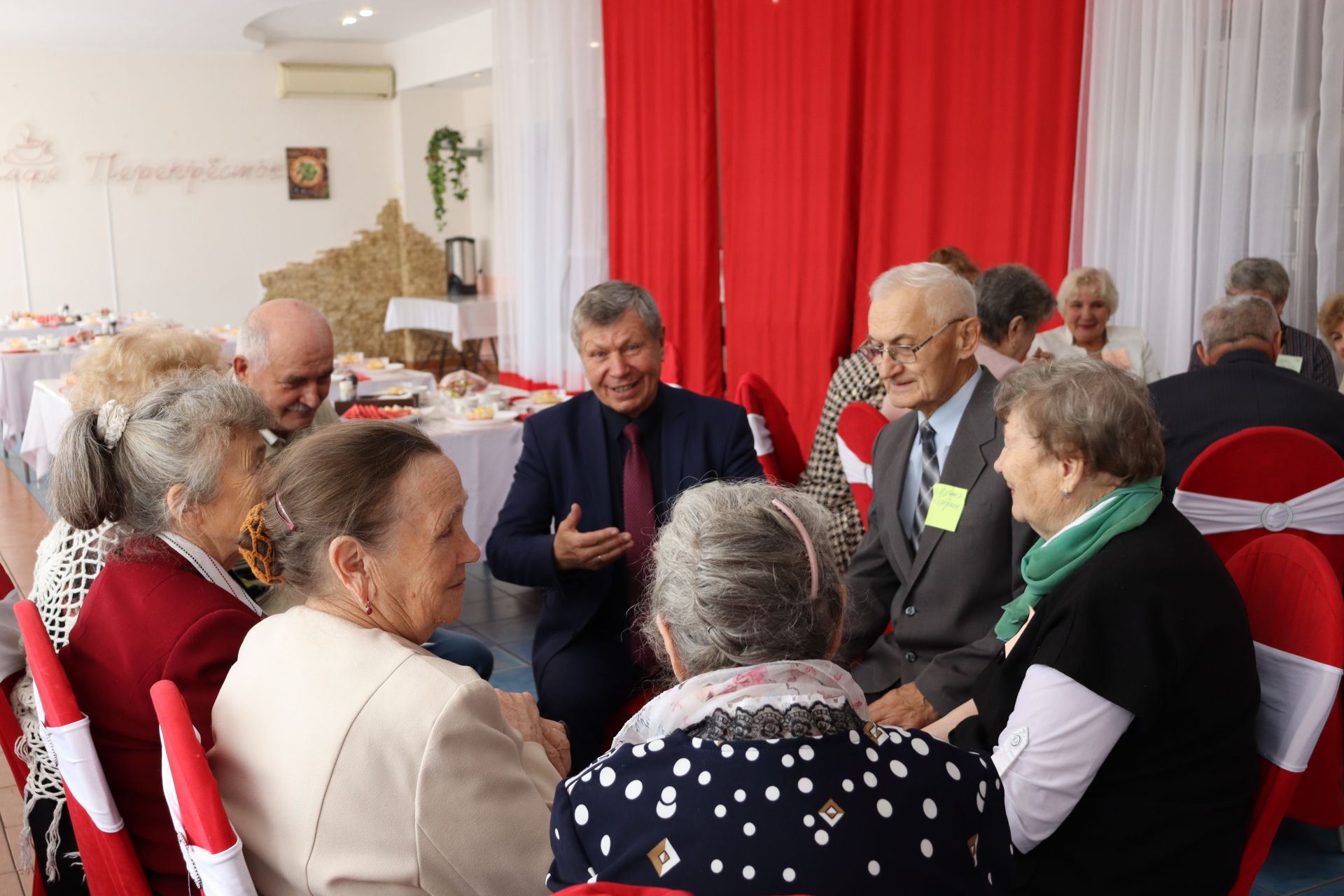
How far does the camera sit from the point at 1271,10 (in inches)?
160

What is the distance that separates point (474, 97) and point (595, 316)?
11.0 m

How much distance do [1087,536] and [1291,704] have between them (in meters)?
0.36

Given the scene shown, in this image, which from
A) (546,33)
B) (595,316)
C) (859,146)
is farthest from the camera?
(546,33)

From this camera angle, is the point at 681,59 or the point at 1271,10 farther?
the point at 681,59

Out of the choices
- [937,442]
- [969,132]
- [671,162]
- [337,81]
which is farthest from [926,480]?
[337,81]

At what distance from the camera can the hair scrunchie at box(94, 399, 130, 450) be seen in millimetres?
1803

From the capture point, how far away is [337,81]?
12.6 metres

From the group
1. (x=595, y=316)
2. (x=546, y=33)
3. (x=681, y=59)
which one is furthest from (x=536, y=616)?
(x=546, y=33)

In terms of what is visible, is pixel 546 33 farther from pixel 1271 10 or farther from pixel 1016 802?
pixel 1016 802

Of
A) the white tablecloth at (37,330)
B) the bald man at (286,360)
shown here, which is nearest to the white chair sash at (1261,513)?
the bald man at (286,360)

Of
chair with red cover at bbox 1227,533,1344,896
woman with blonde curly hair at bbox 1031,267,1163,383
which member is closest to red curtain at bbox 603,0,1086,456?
woman with blonde curly hair at bbox 1031,267,1163,383

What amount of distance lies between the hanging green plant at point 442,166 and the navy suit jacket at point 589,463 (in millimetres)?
10665

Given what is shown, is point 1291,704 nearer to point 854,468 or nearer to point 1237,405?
point 854,468

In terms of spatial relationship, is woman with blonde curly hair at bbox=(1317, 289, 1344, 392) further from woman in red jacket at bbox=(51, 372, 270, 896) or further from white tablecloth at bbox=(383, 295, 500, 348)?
white tablecloth at bbox=(383, 295, 500, 348)
